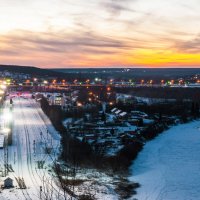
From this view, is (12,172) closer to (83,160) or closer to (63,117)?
(83,160)

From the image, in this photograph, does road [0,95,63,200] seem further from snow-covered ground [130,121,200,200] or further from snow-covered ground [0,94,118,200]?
snow-covered ground [130,121,200,200]

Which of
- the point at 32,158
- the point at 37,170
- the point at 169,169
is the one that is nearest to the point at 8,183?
the point at 37,170

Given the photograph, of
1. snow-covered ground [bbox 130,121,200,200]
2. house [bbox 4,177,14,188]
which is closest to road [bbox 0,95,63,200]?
house [bbox 4,177,14,188]

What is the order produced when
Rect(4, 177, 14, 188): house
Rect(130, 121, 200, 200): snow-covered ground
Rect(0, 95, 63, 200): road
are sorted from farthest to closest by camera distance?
1. Rect(130, 121, 200, 200): snow-covered ground
2. Rect(4, 177, 14, 188): house
3. Rect(0, 95, 63, 200): road

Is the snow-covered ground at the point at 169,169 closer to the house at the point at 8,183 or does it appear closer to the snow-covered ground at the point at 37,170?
the snow-covered ground at the point at 37,170

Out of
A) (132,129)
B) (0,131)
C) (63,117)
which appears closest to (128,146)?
(132,129)
